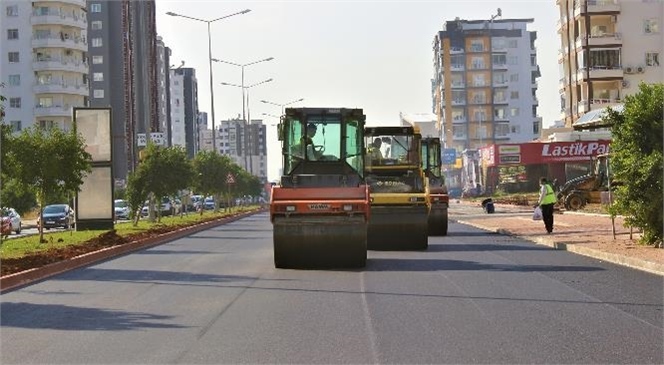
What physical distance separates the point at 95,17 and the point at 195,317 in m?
116

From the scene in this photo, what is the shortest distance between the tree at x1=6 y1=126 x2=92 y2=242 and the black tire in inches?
1054

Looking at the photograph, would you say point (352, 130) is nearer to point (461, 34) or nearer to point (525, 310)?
point (525, 310)

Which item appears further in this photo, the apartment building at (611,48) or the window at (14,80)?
the window at (14,80)

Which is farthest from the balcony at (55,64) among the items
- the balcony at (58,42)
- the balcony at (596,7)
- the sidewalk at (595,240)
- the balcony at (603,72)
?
the sidewalk at (595,240)

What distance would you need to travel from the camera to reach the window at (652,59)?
8119cm

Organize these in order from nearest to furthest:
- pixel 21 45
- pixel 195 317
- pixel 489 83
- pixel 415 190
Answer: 1. pixel 195 317
2. pixel 415 190
3. pixel 21 45
4. pixel 489 83

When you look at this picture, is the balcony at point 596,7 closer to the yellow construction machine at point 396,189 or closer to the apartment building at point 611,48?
the apartment building at point 611,48

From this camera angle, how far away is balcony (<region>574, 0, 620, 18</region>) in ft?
261

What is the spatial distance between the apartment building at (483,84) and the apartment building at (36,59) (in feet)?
186

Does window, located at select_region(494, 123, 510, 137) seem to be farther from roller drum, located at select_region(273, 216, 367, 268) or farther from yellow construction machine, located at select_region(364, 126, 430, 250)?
roller drum, located at select_region(273, 216, 367, 268)

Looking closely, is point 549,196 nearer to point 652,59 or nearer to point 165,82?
point 652,59

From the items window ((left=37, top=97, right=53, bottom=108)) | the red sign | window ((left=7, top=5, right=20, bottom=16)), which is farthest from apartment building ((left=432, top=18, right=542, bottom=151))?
window ((left=7, top=5, right=20, bottom=16))

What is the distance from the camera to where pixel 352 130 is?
21047 mm

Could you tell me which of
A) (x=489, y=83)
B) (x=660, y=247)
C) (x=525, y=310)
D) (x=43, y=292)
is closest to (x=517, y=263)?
(x=660, y=247)
